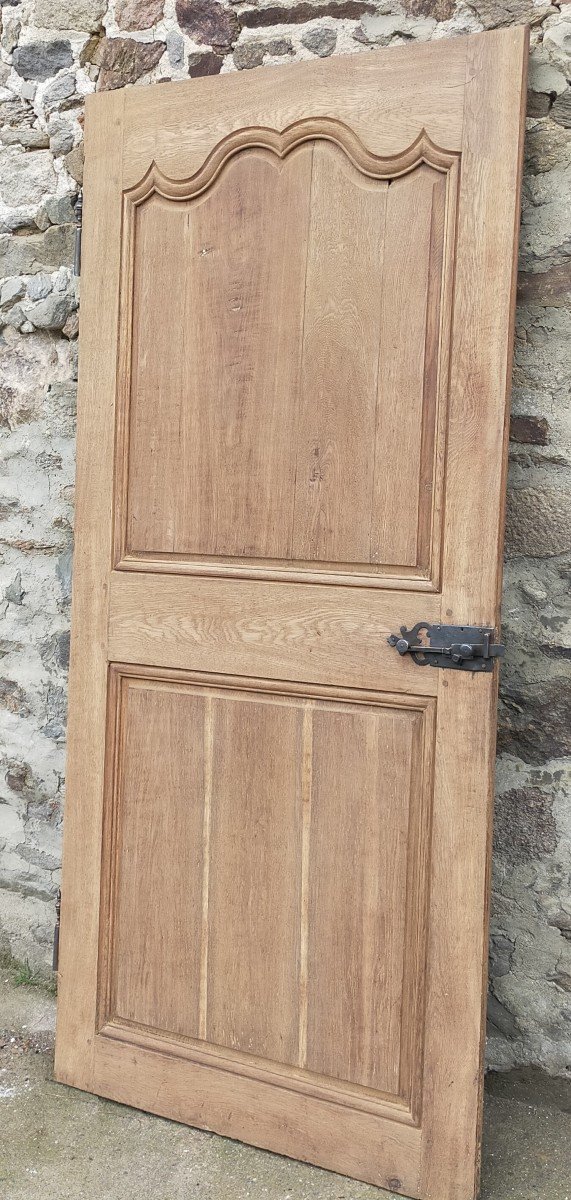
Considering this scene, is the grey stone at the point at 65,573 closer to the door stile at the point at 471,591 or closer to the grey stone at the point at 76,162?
the grey stone at the point at 76,162

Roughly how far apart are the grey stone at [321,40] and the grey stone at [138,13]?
1.44ft

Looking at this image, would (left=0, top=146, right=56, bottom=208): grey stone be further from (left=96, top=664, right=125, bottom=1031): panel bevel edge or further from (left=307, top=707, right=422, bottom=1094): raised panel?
(left=307, top=707, right=422, bottom=1094): raised panel

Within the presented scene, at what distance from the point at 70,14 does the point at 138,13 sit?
0.21 meters

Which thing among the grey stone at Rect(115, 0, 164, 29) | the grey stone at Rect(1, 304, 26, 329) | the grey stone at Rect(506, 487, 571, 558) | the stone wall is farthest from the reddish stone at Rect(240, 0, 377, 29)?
the grey stone at Rect(506, 487, 571, 558)

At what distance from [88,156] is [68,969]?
6.59ft

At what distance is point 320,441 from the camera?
7.18 feet

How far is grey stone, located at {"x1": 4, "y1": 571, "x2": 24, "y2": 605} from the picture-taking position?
9.38 feet

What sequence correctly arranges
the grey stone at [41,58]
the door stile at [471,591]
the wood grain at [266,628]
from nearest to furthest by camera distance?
1. the door stile at [471,591]
2. the wood grain at [266,628]
3. the grey stone at [41,58]

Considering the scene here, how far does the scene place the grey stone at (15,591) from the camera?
9.38 feet

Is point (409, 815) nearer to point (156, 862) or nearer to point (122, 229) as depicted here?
point (156, 862)

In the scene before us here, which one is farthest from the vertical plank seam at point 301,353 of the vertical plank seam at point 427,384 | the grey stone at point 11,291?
the grey stone at point 11,291

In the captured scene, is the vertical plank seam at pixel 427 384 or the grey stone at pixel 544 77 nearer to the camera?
the vertical plank seam at pixel 427 384

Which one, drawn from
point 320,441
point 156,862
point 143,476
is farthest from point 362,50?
point 156,862

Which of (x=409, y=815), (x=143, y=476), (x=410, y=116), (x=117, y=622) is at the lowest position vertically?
(x=409, y=815)
